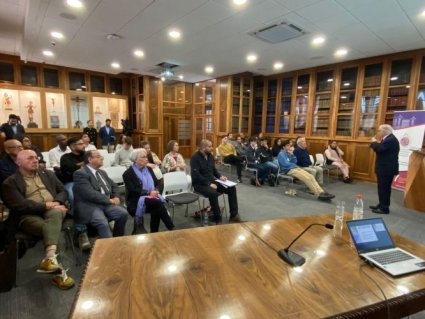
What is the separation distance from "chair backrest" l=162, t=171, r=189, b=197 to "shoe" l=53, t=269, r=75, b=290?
1.55m

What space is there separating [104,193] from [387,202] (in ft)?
14.4

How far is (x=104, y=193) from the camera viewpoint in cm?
272

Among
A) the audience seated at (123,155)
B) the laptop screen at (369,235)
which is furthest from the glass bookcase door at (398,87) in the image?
the audience seated at (123,155)

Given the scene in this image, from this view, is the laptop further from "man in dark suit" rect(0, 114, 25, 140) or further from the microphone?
"man in dark suit" rect(0, 114, 25, 140)

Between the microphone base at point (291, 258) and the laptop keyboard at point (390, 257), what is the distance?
0.40 m

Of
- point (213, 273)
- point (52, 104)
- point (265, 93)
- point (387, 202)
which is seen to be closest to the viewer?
point (213, 273)

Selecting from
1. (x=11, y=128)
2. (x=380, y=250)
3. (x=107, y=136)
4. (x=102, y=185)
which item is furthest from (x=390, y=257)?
(x=107, y=136)

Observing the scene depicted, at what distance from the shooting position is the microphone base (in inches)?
49.8

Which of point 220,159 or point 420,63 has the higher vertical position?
point 420,63

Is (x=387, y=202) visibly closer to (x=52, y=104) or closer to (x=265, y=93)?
(x=265, y=93)

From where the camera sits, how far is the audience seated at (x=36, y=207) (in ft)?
6.93

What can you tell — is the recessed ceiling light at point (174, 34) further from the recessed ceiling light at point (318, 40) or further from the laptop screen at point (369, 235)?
the laptop screen at point (369, 235)

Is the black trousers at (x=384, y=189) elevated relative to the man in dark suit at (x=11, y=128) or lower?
lower

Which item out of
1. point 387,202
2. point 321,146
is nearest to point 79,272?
point 387,202
